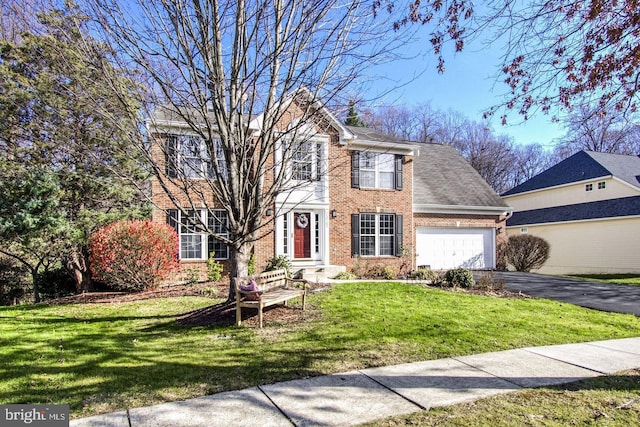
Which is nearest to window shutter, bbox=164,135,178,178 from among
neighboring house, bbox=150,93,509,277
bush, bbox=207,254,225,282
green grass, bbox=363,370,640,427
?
neighboring house, bbox=150,93,509,277

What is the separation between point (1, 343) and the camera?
584 centimetres

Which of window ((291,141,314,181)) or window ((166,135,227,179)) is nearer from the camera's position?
window ((166,135,227,179))

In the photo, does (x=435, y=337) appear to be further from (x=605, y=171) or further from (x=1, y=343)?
(x=605, y=171)

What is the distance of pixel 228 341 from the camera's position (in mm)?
5754

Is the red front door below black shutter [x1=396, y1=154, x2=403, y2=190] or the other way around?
below

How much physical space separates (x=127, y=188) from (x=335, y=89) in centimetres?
785

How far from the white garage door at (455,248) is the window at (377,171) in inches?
102

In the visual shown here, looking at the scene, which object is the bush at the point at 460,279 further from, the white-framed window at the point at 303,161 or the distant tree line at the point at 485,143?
the distant tree line at the point at 485,143

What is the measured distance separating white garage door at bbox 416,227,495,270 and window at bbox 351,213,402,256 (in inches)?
58.7

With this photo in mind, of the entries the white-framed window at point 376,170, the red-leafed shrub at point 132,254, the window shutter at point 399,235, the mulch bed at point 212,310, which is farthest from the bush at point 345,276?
the red-leafed shrub at point 132,254

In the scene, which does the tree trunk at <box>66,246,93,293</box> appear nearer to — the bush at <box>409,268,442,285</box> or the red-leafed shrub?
the red-leafed shrub

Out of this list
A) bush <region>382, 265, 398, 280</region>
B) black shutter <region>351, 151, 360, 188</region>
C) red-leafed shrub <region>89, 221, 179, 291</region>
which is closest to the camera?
red-leafed shrub <region>89, 221, 179, 291</region>

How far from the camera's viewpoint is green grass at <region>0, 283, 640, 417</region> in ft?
13.5

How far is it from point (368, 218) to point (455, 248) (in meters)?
4.81
